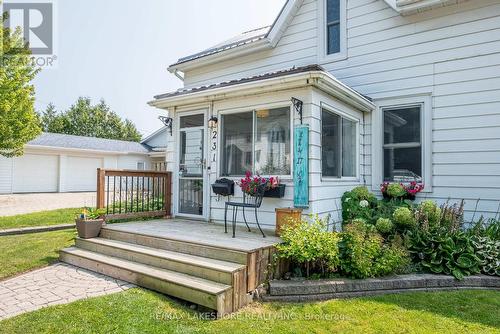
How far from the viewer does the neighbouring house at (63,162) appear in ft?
57.2

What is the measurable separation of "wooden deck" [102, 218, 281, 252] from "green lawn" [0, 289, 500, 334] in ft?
2.82

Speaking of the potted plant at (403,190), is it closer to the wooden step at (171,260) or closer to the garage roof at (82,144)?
the wooden step at (171,260)

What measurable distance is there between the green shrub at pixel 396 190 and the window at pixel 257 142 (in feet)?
7.43

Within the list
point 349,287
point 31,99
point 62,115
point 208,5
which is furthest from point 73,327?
point 62,115

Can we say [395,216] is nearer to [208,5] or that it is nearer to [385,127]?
[385,127]

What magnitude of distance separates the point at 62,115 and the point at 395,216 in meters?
40.0

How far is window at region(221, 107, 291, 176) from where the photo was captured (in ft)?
17.5

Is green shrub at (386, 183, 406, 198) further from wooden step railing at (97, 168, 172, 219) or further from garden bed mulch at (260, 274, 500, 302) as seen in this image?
wooden step railing at (97, 168, 172, 219)

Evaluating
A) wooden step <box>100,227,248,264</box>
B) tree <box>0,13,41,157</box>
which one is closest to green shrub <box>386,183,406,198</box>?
wooden step <box>100,227,248,264</box>

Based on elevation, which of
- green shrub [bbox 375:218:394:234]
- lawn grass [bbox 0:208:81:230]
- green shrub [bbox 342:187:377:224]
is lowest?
lawn grass [bbox 0:208:81:230]

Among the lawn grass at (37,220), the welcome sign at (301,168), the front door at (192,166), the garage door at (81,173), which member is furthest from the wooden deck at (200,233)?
the garage door at (81,173)

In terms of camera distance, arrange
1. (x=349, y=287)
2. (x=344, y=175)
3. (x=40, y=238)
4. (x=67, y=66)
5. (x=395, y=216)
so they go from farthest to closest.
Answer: (x=67, y=66) < (x=40, y=238) < (x=344, y=175) < (x=395, y=216) < (x=349, y=287)

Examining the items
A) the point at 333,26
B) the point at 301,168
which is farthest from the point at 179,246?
the point at 333,26

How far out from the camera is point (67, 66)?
17.6 metres
